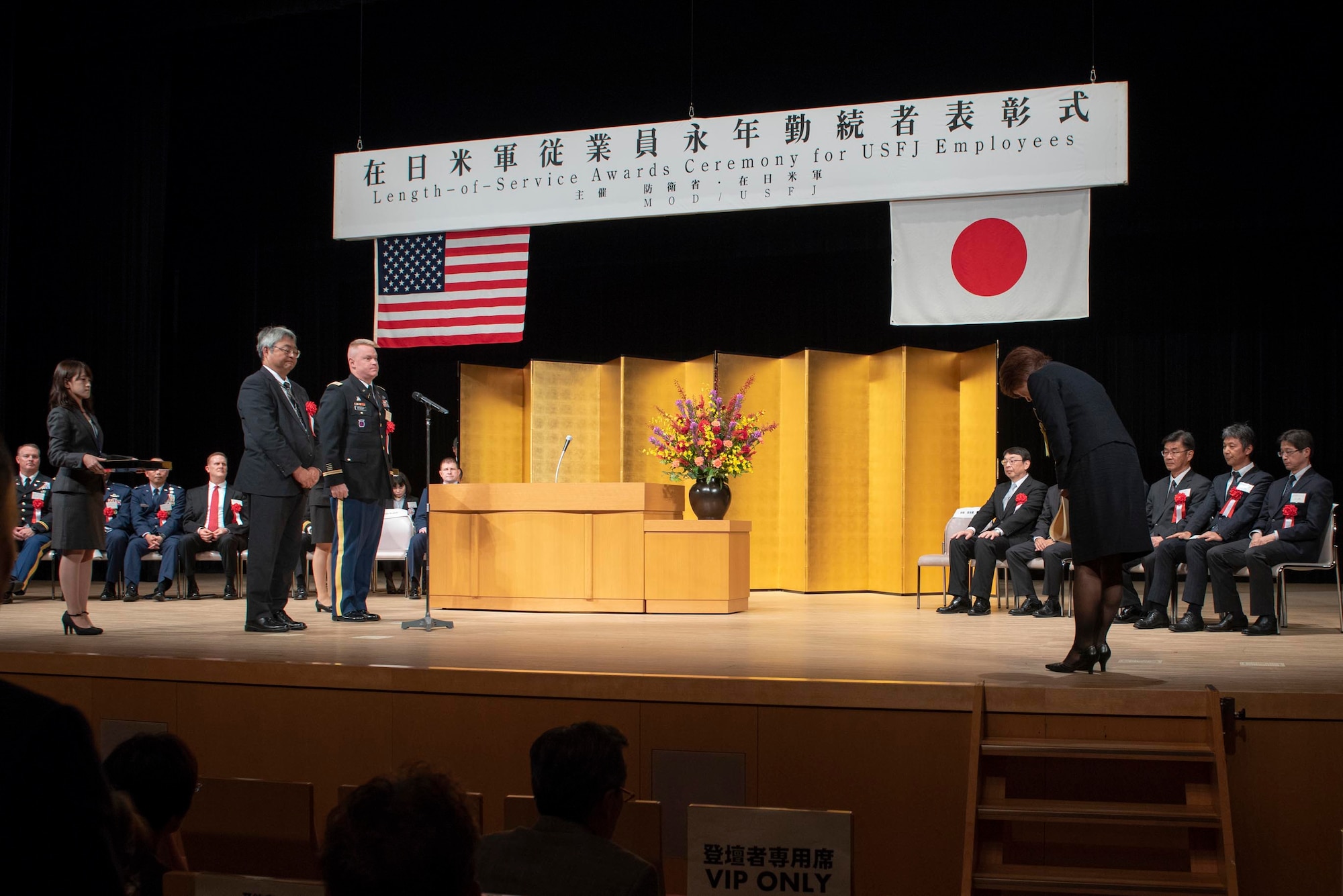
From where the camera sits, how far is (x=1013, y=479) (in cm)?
728

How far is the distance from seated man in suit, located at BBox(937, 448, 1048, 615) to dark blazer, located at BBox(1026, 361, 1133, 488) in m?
3.40

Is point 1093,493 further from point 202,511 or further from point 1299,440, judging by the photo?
point 202,511

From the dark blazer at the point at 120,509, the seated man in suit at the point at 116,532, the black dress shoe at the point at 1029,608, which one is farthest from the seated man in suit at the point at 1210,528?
the dark blazer at the point at 120,509

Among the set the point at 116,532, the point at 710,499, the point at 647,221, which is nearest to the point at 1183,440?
the point at 710,499

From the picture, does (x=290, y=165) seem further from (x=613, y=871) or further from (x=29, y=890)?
(x=29, y=890)

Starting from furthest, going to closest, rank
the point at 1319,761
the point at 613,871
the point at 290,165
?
the point at 290,165 → the point at 1319,761 → the point at 613,871

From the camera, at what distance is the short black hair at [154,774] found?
6.48ft

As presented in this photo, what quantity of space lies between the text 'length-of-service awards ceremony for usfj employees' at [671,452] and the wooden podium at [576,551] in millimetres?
28

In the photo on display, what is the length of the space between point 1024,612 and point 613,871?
5.55m

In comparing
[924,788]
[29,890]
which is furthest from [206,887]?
[924,788]

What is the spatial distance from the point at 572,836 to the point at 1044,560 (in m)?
5.53

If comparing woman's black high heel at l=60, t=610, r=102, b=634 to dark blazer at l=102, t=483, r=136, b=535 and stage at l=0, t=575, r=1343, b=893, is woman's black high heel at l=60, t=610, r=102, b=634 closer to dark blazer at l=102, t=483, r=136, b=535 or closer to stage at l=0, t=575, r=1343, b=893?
stage at l=0, t=575, r=1343, b=893

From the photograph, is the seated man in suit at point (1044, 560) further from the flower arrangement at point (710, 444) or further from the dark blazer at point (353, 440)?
the dark blazer at point (353, 440)

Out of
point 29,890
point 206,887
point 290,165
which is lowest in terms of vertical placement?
point 206,887
